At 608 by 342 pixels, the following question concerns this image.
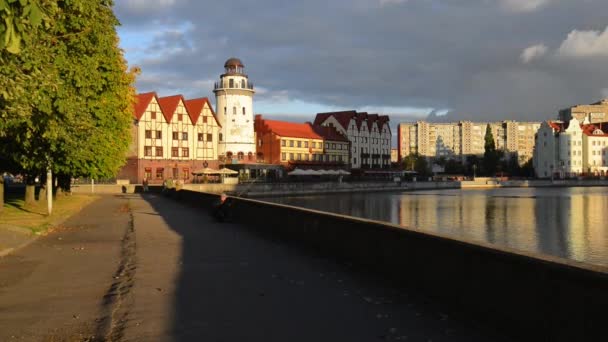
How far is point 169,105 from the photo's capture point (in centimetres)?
8650

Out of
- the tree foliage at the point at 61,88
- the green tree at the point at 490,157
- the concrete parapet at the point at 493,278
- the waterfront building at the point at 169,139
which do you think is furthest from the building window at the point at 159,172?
the green tree at the point at 490,157

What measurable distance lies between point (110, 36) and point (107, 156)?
32.3 feet

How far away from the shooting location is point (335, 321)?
25.2ft

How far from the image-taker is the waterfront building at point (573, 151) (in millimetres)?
147500

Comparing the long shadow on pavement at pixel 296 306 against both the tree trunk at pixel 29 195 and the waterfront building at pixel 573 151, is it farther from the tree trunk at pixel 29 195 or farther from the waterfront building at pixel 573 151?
the waterfront building at pixel 573 151

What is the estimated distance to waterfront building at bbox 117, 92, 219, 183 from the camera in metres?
80.2

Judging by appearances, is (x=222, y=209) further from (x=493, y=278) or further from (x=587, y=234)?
(x=587, y=234)

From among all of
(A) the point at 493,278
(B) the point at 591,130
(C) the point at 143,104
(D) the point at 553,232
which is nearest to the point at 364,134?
(C) the point at 143,104

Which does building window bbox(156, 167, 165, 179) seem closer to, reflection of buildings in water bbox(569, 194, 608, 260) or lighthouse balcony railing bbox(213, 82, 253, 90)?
lighthouse balcony railing bbox(213, 82, 253, 90)

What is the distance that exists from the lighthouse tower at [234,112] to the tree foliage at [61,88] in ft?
213

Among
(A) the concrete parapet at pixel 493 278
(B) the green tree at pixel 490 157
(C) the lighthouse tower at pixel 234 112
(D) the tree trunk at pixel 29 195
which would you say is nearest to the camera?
(A) the concrete parapet at pixel 493 278

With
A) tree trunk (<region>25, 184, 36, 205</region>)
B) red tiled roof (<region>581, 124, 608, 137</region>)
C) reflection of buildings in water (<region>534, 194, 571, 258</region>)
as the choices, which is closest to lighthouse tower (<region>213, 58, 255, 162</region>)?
reflection of buildings in water (<region>534, 194, 571, 258</region>)

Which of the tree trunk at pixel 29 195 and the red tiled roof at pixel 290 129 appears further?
the red tiled roof at pixel 290 129

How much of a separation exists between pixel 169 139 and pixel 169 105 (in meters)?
6.07
